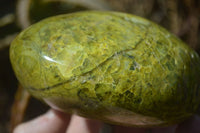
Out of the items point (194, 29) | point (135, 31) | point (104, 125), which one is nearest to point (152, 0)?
point (194, 29)

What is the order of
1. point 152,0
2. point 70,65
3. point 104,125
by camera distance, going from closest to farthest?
point 70,65 < point 104,125 < point 152,0

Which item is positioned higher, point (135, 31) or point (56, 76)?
point (135, 31)

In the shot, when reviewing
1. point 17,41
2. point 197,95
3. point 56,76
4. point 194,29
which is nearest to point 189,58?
point 197,95

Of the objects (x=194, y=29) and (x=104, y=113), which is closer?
Answer: (x=104, y=113)

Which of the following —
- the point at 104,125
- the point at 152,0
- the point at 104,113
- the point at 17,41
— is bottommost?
the point at 104,125

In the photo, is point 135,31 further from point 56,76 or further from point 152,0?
point 152,0

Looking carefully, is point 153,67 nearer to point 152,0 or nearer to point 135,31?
point 135,31

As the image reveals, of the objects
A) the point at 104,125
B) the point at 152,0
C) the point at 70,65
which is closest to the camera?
the point at 70,65
